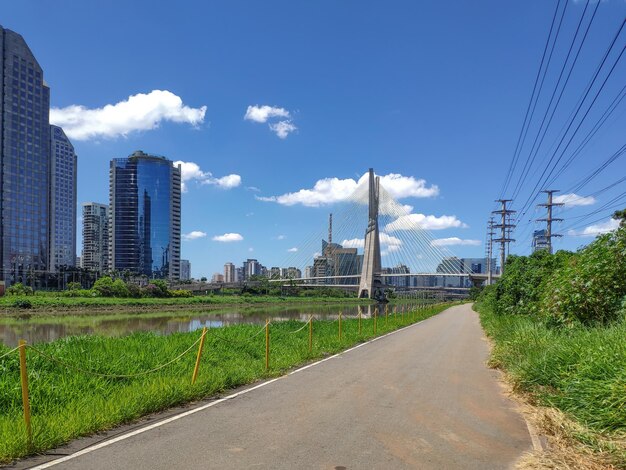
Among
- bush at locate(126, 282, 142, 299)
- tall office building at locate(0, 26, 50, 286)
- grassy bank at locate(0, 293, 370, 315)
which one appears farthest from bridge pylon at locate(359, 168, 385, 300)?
tall office building at locate(0, 26, 50, 286)

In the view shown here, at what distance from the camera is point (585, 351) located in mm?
7723

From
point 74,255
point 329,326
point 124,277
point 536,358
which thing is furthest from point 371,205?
point 74,255

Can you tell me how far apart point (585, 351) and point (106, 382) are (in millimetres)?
8414

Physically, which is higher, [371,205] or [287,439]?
[371,205]

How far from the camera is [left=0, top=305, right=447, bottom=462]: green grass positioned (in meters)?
6.44

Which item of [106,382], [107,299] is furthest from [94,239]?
[106,382]

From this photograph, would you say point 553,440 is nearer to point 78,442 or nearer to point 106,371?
point 78,442

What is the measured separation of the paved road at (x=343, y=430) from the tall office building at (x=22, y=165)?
414ft

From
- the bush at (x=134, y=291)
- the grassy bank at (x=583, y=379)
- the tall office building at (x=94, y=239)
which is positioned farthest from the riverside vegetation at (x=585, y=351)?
the tall office building at (x=94, y=239)

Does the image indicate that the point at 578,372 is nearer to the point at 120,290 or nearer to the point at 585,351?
the point at 585,351

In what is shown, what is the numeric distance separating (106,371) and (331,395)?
4641mm

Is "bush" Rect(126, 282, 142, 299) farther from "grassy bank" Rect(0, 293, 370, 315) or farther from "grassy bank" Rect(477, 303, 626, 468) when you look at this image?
"grassy bank" Rect(477, 303, 626, 468)

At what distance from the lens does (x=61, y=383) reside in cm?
821

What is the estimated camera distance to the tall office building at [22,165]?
117m
